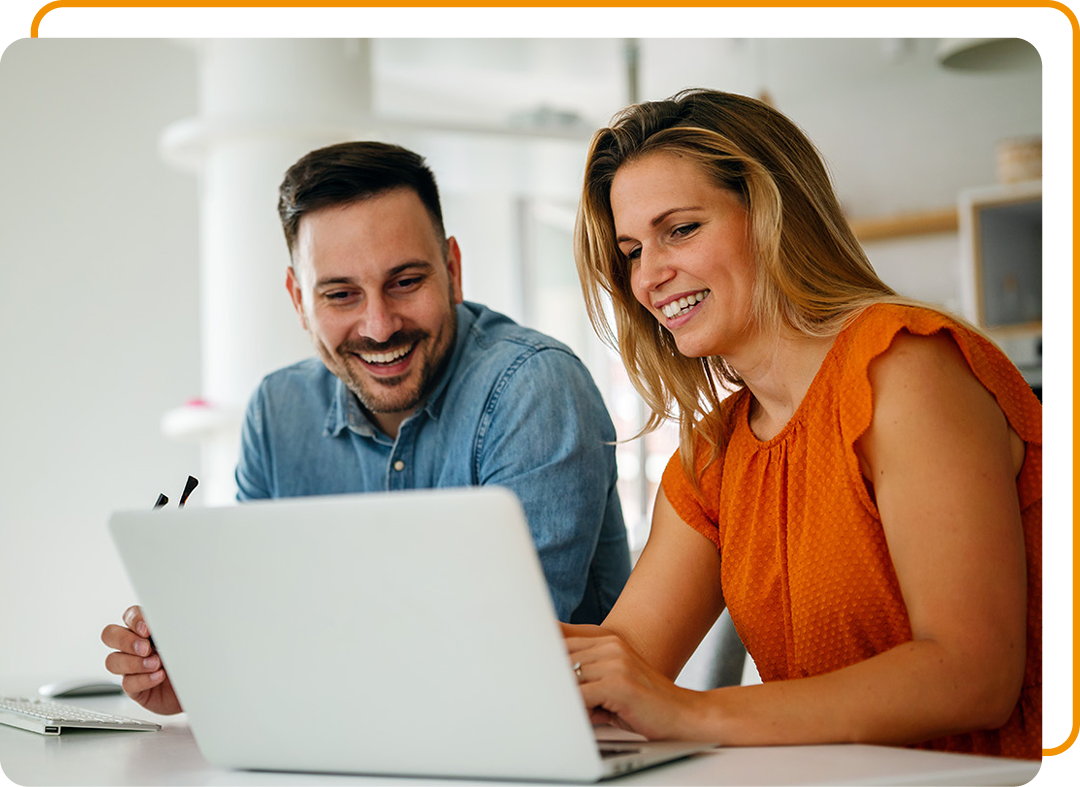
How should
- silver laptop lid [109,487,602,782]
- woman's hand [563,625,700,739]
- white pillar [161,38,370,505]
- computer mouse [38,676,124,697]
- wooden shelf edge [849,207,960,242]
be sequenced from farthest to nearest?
1. wooden shelf edge [849,207,960,242]
2. white pillar [161,38,370,505]
3. computer mouse [38,676,124,697]
4. woman's hand [563,625,700,739]
5. silver laptop lid [109,487,602,782]

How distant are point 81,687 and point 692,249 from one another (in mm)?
890

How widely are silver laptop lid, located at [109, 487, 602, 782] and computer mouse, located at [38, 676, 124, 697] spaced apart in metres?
0.61

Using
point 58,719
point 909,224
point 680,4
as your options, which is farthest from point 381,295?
point 909,224

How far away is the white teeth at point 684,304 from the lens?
1.18 m

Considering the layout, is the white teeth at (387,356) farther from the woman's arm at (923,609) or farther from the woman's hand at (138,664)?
the woman's arm at (923,609)

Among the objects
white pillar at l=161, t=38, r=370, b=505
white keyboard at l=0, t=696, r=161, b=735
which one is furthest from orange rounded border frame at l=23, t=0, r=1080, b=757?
white pillar at l=161, t=38, r=370, b=505

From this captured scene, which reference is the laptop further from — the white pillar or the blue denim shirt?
the white pillar

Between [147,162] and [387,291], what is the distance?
1869 mm

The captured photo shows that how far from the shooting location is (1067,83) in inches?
47.4

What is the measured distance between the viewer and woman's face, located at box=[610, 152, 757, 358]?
3.81ft

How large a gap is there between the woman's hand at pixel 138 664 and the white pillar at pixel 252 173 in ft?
4.49

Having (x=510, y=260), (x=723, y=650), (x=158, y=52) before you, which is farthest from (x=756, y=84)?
(x=723, y=650)

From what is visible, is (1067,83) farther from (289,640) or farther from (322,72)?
(322,72)

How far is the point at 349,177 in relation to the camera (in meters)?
1.53
